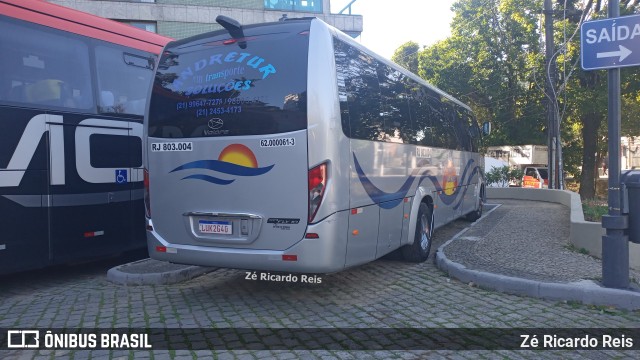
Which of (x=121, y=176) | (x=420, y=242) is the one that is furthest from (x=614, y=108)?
(x=121, y=176)

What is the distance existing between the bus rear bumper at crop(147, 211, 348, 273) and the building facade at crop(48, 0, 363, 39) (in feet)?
62.2

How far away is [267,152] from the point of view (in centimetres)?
530

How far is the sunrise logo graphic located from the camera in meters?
5.37

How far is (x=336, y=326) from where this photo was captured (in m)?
5.01

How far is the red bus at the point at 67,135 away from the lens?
626 centimetres

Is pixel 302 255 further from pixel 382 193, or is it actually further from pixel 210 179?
pixel 382 193

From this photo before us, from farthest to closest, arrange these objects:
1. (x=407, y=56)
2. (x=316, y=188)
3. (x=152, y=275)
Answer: (x=407, y=56)
(x=152, y=275)
(x=316, y=188)

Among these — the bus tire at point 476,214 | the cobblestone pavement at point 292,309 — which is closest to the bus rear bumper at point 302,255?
the cobblestone pavement at point 292,309

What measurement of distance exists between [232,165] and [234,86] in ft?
2.94

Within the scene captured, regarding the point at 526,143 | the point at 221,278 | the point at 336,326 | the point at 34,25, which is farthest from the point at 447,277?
the point at 526,143

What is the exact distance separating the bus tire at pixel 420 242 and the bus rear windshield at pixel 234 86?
3573 millimetres

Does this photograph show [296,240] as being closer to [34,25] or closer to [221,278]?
[221,278]

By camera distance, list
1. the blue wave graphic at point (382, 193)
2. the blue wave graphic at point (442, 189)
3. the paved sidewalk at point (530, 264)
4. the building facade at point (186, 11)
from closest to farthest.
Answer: the paved sidewalk at point (530, 264), the blue wave graphic at point (382, 193), the blue wave graphic at point (442, 189), the building facade at point (186, 11)

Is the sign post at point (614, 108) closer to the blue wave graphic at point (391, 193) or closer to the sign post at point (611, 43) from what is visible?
the sign post at point (611, 43)
